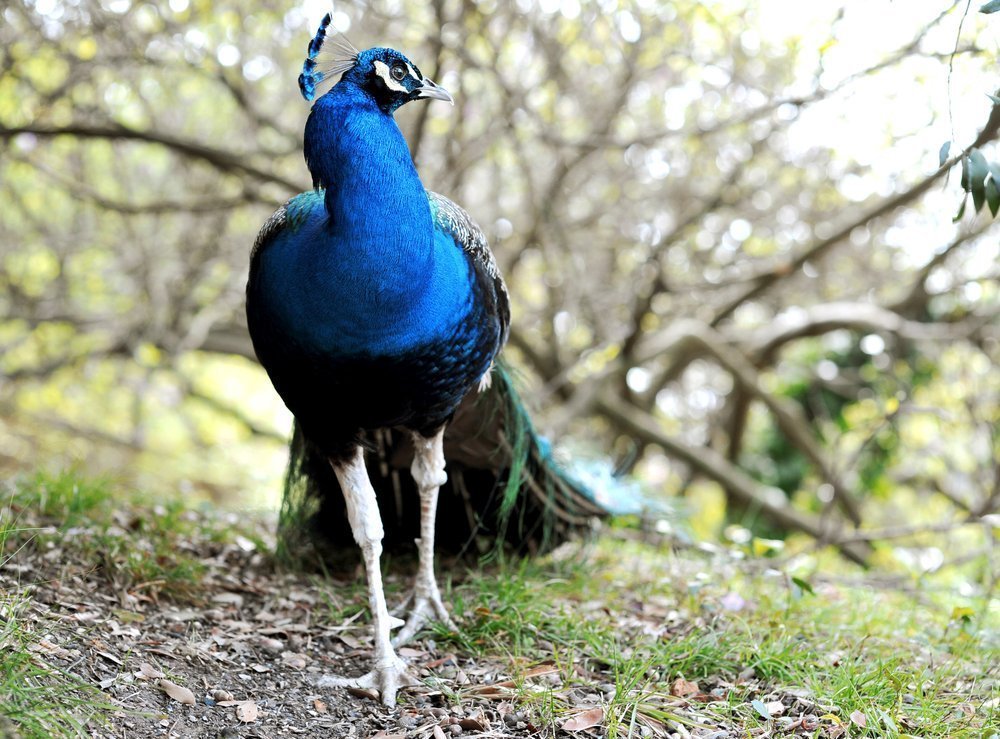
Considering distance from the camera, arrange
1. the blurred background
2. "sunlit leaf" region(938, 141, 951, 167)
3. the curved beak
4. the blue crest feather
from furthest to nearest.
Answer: the blurred background, the curved beak, the blue crest feather, "sunlit leaf" region(938, 141, 951, 167)

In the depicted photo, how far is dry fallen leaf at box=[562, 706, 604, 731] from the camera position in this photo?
9.10ft

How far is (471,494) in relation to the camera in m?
4.11

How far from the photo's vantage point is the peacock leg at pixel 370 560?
3.07 meters

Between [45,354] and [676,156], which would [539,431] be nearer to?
[676,156]

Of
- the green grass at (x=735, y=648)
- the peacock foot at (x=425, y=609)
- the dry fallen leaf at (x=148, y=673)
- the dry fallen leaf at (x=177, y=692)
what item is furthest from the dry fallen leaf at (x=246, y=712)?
the green grass at (x=735, y=648)

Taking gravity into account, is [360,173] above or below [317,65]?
below

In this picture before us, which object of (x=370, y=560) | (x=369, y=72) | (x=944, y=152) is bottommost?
(x=370, y=560)

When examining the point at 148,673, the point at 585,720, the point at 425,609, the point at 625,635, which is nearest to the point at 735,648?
the point at 625,635

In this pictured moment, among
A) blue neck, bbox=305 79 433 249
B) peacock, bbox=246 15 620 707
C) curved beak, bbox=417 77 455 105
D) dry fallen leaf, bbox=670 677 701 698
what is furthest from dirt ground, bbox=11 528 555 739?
curved beak, bbox=417 77 455 105

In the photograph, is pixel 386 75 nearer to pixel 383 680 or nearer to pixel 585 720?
pixel 383 680

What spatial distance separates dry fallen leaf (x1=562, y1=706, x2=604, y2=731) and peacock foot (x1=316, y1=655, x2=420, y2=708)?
0.56 m

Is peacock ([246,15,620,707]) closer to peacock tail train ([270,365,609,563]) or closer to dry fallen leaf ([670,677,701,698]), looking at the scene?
peacock tail train ([270,365,609,563])

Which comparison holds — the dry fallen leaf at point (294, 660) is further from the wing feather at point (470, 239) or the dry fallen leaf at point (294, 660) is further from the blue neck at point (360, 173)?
the blue neck at point (360, 173)

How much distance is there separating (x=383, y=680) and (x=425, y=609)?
0.53 meters
